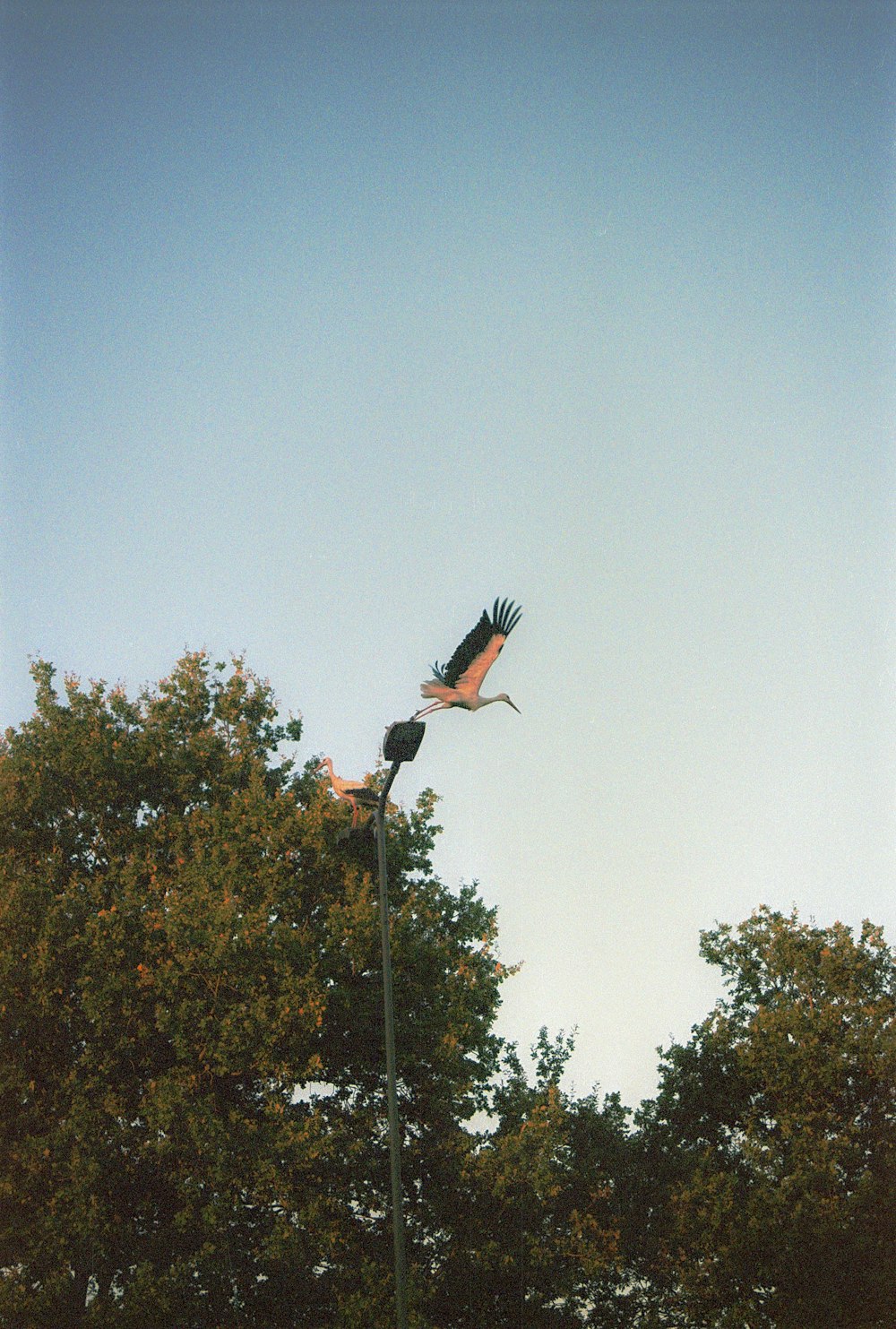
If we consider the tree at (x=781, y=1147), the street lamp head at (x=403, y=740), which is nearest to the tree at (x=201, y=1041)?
the tree at (x=781, y=1147)

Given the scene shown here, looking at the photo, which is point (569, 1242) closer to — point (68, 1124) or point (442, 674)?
point (68, 1124)

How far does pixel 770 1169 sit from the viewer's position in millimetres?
21359

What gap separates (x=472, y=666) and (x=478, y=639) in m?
0.47

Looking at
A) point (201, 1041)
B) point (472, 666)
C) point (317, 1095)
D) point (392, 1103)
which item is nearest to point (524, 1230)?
point (317, 1095)

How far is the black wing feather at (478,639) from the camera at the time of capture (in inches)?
482

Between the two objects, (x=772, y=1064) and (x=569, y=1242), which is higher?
(x=772, y=1064)

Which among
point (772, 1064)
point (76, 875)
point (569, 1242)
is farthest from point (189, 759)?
point (772, 1064)

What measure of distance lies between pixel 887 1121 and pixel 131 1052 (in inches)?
585

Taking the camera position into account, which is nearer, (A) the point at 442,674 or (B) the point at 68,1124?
(A) the point at 442,674

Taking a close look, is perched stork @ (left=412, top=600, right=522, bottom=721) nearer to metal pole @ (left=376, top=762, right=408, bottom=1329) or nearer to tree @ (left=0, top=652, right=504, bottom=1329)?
metal pole @ (left=376, top=762, right=408, bottom=1329)

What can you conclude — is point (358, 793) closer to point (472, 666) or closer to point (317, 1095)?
point (472, 666)

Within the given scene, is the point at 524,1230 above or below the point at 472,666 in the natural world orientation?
below

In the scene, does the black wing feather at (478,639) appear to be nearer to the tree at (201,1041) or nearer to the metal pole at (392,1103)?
the metal pole at (392,1103)

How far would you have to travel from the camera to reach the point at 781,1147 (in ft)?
71.2
